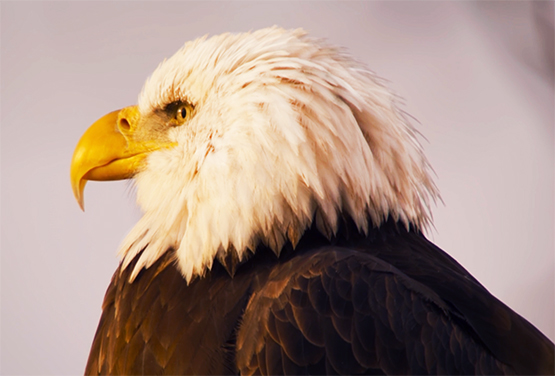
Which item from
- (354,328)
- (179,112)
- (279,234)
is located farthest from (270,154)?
(354,328)

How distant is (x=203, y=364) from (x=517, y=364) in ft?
1.92

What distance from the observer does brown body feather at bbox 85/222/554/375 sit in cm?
101

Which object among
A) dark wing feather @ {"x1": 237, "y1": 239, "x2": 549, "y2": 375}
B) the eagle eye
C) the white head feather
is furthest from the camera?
the eagle eye

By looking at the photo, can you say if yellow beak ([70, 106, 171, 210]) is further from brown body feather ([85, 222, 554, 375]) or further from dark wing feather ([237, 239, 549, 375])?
dark wing feather ([237, 239, 549, 375])

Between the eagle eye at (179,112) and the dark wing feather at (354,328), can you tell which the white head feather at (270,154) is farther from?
the dark wing feather at (354,328)

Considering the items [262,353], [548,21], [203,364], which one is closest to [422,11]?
[548,21]

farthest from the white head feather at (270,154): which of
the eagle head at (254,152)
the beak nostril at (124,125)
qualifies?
the beak nostril at (124,125)

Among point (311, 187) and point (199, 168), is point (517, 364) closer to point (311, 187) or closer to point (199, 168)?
point (311, 187)

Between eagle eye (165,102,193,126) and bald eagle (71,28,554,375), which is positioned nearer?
bald eagle (71,28,554,375)

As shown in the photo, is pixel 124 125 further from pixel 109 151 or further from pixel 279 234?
pixel 279 234

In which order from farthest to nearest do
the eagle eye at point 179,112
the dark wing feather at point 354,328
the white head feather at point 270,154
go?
the eagle eye at point 179,112
the white head feather at point 270,154
the dark wing feather at point 354,328

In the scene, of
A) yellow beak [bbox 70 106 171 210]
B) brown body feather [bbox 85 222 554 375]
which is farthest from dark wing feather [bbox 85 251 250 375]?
yellow beak [bbox 70 106 171 210]

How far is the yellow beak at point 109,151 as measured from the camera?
1437 millimetres

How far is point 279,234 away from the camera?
124 cm
